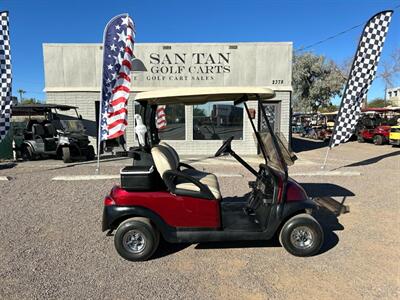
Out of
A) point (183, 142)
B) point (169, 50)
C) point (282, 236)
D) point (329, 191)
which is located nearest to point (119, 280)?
point (282, 236)

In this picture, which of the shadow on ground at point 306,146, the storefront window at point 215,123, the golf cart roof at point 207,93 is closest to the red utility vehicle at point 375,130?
the shadow on ground at point 306,146

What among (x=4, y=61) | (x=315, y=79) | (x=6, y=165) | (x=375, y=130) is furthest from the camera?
(x=315, y=79)

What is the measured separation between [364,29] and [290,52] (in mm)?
3983

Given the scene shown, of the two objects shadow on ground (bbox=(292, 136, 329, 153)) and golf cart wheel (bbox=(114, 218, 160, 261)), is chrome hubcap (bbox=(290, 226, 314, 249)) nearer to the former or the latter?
golf cart wheel (bbox=(114, 218, 160, 261))

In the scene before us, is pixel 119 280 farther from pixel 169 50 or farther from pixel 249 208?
pixel 169 50

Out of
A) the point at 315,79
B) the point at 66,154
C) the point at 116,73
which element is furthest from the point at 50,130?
the point at 315,79

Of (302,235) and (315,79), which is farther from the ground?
(315,79)

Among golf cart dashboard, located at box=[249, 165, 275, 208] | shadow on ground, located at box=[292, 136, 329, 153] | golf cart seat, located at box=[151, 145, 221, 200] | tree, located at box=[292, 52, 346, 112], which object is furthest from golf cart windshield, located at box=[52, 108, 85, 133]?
tree, located at box=[292, 52, 346, 112]

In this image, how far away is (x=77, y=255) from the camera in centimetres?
352

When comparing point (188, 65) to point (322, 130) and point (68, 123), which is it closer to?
point (68, 123)

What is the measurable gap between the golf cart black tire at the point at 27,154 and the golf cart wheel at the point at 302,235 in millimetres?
9277

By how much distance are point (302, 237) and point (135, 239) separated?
1725mm

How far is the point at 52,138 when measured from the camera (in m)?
10.3

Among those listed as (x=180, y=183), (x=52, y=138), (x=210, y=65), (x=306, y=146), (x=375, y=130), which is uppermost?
(x=210, y=65)
